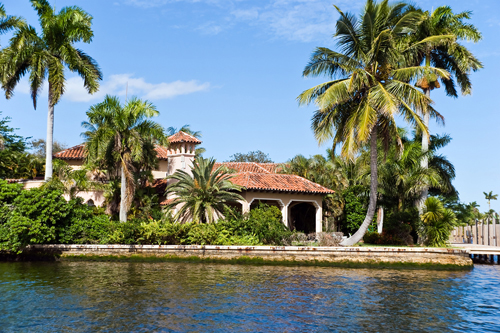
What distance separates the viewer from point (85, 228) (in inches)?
938

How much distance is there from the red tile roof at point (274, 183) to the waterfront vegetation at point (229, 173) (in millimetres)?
1610

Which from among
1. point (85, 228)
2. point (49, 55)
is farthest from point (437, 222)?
point (49, 55)

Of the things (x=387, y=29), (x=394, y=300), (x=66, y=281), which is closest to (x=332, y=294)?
(x=394, y=300)

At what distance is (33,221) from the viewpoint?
2184 cm

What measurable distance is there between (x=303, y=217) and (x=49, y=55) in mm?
20594

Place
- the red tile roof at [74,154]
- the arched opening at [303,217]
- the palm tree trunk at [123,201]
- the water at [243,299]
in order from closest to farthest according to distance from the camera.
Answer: the water at [243,299] < the palm tree trunk at [123,201] < the arched opening at [303,217] < the red tile roof at [74,154]

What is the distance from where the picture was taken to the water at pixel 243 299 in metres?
11.4

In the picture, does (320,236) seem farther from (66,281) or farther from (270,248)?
(66,281)

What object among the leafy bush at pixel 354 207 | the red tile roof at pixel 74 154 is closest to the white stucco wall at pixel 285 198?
the leafy bush at pixel 354 207

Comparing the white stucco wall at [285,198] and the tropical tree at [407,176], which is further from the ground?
the tropical tree at [407,176]

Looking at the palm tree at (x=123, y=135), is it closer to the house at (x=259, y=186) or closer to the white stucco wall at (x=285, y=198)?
the house at (x=259, y=186)

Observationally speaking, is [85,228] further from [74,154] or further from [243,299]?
[74,154]

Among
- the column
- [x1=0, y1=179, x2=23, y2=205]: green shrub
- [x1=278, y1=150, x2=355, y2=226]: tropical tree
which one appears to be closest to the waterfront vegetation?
[x1=0, y1=179, x2=23, y2=205]: green shrub

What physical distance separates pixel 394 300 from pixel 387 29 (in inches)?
570
